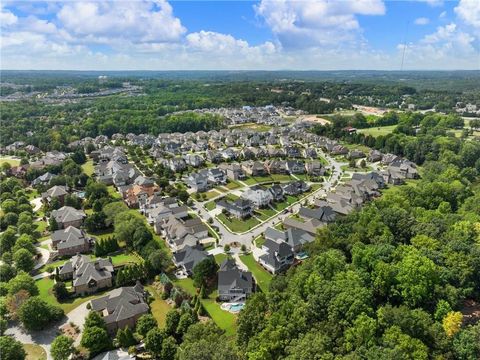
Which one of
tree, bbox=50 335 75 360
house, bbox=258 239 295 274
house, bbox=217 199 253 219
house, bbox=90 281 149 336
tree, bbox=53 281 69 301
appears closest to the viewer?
tree, bbox=50 335 75 360

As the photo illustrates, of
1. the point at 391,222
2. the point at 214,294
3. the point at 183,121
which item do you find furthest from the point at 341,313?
the point at 183,121

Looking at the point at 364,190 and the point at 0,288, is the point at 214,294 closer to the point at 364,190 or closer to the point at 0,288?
the point at 0,288

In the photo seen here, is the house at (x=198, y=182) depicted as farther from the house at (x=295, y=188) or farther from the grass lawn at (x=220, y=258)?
the grass lawn at (x=220, y=258)

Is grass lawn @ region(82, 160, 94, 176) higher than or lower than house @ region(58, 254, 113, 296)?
higher

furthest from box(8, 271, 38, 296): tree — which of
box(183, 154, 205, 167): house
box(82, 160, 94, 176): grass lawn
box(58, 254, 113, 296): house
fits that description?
box(183, 154, 205, 167): house

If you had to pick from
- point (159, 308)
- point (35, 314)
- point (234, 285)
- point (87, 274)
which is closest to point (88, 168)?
point (87, 274)

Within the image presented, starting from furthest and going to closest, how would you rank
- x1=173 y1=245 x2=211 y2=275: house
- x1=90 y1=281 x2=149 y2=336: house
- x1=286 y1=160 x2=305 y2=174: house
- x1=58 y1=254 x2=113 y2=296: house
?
1. x1=286 y1=160 x2=305 y2=174: house
2. x1=173 y1=245 x2=211 y2=275: house
3. x1=58 y1=254 x2=113 y2=296: house
4. x1=90 y1=281 x2=149 y2=336: house

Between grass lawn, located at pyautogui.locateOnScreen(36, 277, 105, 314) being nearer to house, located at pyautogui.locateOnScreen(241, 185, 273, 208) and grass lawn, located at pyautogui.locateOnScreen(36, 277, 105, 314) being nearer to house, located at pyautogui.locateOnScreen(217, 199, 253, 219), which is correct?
house, located at pyautogui.locateOnScreen(217, 199, 253, 219)

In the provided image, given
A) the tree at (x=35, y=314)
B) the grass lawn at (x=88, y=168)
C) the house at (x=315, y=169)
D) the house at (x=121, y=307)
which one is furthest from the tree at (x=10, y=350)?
the house at (x=315, y=169)
